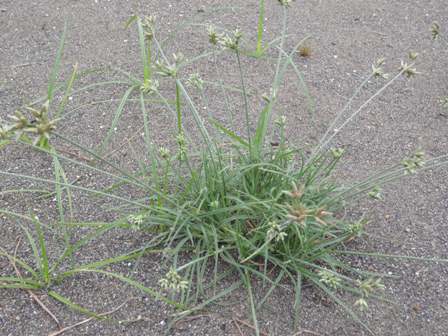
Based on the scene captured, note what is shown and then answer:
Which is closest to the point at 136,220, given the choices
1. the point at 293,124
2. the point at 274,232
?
the point at 274,232

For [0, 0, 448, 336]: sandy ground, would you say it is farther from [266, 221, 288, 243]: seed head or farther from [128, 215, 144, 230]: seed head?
[266, 221, 288, 243]: seed head

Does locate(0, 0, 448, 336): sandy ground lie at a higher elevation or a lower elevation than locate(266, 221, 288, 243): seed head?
lower

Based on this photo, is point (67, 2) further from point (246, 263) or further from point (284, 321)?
point (284, 321)

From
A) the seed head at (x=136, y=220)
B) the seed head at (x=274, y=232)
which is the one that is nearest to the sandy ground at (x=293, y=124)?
the seed head at (x=136, y=220)

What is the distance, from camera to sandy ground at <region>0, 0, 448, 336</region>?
1.71m

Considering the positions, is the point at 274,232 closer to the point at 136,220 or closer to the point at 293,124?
the point at 136,220

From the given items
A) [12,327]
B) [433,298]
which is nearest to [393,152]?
[433,298]

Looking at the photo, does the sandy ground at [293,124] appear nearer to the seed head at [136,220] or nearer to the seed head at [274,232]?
the seed head at [136,220]

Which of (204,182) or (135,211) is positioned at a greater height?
(204,182)

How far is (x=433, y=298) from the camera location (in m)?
1.80

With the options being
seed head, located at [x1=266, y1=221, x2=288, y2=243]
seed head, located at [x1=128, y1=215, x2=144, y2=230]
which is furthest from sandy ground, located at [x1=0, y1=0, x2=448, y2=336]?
seed head, located at [x1=266, y1=221, x2=288, y2=243]

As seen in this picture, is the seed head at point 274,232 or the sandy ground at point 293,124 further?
the sandy ground at point 293,124

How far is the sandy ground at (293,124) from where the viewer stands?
5.60 ft

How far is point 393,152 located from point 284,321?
1.15m
